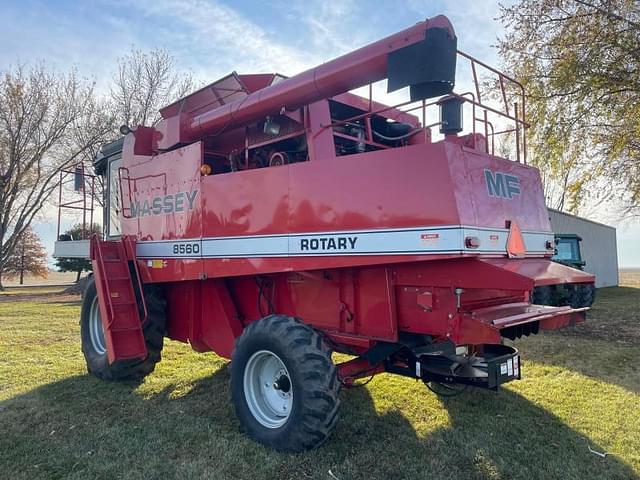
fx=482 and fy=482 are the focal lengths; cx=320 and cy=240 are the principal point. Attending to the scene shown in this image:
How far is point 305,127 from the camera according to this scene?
169 inches

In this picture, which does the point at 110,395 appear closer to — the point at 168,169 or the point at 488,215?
the point at 168,169

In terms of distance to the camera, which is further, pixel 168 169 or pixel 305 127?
pixel 168 169

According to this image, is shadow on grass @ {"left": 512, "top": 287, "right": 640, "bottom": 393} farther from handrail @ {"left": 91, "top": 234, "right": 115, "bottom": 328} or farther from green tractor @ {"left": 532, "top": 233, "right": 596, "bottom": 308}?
→ handrail @ {"left": 91, "top": 234, "right": 115, "bottom": 328}

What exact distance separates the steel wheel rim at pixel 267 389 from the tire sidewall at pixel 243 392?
4 centimetres

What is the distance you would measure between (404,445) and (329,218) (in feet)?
6.60

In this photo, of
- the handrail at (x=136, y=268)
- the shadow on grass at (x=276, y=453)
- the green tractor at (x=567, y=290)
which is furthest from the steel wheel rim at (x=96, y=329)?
the green tractor at (x=567, y=290)

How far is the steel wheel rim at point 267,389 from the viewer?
4113 millimetres

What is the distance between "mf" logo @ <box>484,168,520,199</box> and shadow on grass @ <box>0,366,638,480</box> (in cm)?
211

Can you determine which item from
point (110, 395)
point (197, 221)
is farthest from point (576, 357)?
point (110, 395)

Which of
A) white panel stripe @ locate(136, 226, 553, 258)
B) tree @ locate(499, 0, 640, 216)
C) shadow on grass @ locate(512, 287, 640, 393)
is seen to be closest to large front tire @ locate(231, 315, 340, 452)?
white panel stripe @ locate(136, 226, 553, 258)

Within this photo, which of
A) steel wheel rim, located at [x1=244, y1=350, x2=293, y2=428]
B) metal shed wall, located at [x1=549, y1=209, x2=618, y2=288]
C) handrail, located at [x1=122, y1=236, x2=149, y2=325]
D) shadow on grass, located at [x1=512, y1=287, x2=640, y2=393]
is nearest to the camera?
steel wheel rim, located at [x1=244, y1=350, x2=293, y2=428]

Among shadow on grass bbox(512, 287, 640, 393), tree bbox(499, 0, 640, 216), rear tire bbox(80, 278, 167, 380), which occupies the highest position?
tree bbox(499, 0, 640, 216)

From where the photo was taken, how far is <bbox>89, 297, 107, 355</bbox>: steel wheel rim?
6.20 m

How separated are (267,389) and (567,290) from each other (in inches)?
325
